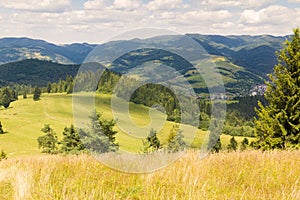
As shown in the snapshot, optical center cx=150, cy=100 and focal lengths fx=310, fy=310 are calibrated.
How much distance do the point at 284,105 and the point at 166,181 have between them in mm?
27743

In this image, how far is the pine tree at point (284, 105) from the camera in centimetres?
2877

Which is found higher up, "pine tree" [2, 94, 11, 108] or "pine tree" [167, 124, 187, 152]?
"pine tree" [167, 124, 187, 152]

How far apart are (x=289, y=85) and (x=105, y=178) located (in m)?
27.9

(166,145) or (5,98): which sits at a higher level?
(166,145)

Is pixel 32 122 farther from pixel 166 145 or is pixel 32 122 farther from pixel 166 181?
pixel 166 181

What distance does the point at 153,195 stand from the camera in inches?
189

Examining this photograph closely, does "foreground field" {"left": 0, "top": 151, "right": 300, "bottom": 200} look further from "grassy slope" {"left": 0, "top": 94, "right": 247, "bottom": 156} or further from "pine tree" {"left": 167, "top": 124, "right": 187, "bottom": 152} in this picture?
"grassy slope" {"left": 0, "top": 94, "right": 247, "bottom": 156}

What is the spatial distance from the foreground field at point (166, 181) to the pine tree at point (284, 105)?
23.1m

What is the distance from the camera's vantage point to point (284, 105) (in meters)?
30.1

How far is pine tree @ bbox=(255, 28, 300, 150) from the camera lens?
94.4 ft

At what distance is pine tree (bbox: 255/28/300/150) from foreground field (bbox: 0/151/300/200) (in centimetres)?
2311

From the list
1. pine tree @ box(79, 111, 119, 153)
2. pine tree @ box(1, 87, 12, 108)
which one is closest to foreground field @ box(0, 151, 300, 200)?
pine tree @ box(79, 111, 119, 153)

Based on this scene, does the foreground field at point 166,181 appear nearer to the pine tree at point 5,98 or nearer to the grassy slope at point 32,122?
the grassy slope at point 32,122

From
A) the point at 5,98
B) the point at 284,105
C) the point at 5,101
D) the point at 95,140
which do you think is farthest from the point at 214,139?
the point at 5,98
